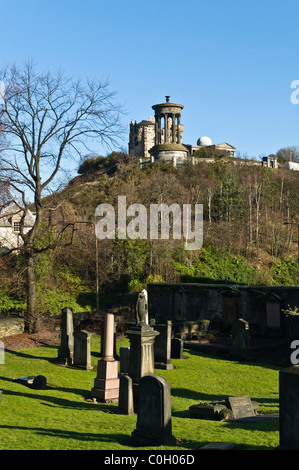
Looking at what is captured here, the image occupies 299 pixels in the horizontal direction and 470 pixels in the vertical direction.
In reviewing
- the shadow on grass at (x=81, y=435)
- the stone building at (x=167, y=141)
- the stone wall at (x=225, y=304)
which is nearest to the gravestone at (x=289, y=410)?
the shadow on grass at (x=81, y=435)

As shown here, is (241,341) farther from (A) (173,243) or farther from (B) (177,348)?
(A) (173,243)

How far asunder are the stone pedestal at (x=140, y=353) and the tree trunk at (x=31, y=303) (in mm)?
12934

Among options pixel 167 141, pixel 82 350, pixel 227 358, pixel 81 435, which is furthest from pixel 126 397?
pixel 167 141

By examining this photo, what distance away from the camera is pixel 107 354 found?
1541 cm

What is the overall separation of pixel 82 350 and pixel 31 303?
25.4ft

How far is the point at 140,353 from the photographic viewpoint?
13602 millimetres

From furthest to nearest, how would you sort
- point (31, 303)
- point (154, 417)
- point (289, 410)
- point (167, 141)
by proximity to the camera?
point (167, 141) → point (31, 303) → point (154, 417) → point (289, 410)

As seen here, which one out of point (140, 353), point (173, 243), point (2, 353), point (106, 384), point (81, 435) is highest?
point (173, 243)

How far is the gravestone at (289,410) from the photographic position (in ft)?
26.1

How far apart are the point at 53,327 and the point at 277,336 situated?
12.0 meters

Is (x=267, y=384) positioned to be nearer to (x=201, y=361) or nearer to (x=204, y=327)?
(x=201, y=361)

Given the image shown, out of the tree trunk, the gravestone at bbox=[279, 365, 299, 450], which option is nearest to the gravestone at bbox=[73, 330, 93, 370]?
the tree trunk

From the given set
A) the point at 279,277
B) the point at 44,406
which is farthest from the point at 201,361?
the point at 279,277

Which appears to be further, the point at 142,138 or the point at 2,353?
the point at 142,138
